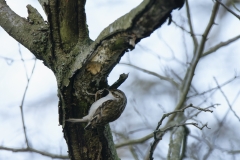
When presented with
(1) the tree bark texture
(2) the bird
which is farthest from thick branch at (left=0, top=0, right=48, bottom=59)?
(2) the bird

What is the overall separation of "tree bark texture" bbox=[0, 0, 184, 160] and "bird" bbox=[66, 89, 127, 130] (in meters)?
0.03

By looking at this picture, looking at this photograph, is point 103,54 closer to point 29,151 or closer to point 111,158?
point 111,158

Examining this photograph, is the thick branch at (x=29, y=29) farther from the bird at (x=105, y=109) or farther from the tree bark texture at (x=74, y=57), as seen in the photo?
the bird at (x=105, y=109)

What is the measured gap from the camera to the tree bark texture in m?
2.22

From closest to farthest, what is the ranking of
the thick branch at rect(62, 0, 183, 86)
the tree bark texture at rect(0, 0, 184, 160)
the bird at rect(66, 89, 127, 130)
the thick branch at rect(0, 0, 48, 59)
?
the thick branch at rect(62, 0, 183, 86) → the tree bark texture at rect(0, 0, 184, 160) → the bird at rect(66, 89, 127, 130) → the thick branch at rect(0, 0, 48, 59)

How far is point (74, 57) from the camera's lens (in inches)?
93.2

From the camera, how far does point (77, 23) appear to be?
242cm

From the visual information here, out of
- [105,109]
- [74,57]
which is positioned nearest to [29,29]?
[74,57]

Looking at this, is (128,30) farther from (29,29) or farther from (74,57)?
(29,29)

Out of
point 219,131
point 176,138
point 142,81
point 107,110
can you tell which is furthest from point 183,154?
point 142,81

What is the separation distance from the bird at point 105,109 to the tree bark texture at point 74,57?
0.11 ft

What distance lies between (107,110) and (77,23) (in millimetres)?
702

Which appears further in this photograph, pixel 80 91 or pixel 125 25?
pixel 80 91

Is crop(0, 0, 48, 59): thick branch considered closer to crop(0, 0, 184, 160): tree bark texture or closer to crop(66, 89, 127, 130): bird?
crop(0, 0, 184, 160): tree bark texture
